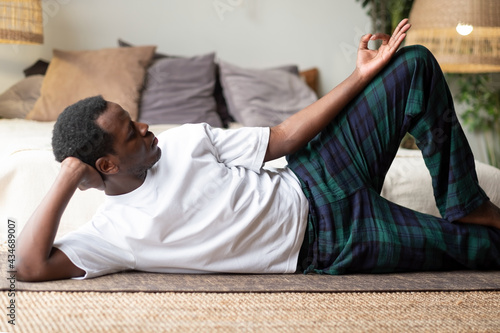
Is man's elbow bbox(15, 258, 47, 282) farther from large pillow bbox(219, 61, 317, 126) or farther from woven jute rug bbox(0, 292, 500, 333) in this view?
large pillow bbox(219, 61, 317, 126)

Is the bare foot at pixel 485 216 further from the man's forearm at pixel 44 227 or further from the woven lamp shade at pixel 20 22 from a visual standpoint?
the woven lamp shade at pixel 20 22

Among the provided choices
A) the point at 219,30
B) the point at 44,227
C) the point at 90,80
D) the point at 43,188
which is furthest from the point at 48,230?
the point at 219,30

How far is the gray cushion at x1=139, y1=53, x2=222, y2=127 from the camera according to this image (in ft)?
10.1

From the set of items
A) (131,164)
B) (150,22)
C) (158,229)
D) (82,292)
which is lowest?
(82,292)

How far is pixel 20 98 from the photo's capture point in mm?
3229

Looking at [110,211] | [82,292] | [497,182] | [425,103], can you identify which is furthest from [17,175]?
[497,182]

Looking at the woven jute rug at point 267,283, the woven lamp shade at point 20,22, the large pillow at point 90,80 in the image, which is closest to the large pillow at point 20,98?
the large pillow at point 90,80

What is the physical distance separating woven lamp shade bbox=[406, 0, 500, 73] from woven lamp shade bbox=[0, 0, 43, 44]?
201 cm

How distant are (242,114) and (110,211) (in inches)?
67.2

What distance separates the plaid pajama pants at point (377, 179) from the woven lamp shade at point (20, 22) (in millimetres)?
1976

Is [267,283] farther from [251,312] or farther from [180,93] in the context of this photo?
[180,93]

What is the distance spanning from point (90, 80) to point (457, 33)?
75.8 inches

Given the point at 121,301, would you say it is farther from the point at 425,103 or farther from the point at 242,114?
the point at 242,114

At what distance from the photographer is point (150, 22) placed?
12.2 feet
